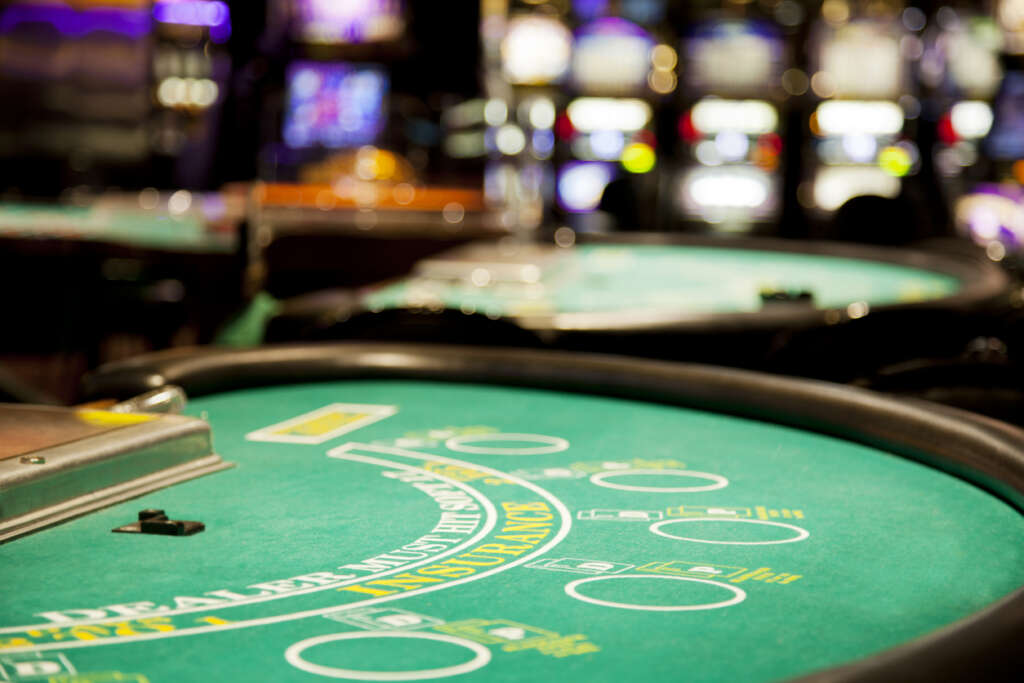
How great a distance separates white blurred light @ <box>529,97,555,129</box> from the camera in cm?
945

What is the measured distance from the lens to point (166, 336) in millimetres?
5328

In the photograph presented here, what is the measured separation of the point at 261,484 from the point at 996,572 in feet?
2.42

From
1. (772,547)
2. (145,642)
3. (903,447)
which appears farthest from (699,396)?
(145,642)

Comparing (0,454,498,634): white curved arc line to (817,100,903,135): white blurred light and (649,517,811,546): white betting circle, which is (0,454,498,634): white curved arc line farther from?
(817,100,903,135): white blurred light

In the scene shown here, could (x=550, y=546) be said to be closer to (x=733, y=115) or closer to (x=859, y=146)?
(x=733, y=115)

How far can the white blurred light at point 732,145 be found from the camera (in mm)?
9836

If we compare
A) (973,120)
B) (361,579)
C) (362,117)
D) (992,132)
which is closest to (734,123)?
(973,120)

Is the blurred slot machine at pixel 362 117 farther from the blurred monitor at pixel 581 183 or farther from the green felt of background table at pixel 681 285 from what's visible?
the blurred monitor at pixel 581 183

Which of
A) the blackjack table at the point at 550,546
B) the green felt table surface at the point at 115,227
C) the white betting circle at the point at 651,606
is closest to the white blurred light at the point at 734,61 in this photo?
the green felt table surface at the point at 115,227

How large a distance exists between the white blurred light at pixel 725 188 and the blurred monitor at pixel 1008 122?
1693 millimetres

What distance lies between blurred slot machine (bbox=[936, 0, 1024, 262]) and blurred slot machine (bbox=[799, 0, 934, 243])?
0.31 m

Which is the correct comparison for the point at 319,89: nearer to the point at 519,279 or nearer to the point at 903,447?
the point at 519,279

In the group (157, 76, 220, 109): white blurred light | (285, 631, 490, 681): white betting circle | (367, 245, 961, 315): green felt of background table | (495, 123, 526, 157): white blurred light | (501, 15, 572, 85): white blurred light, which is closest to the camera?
(285, 631, 490, 681): white betting circle

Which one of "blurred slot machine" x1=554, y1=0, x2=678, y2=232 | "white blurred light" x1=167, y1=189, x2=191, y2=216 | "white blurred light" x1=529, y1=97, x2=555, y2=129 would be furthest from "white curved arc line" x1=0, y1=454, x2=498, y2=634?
"blurred slot machine" x1=554, y1=0, x2=678, y2=232
